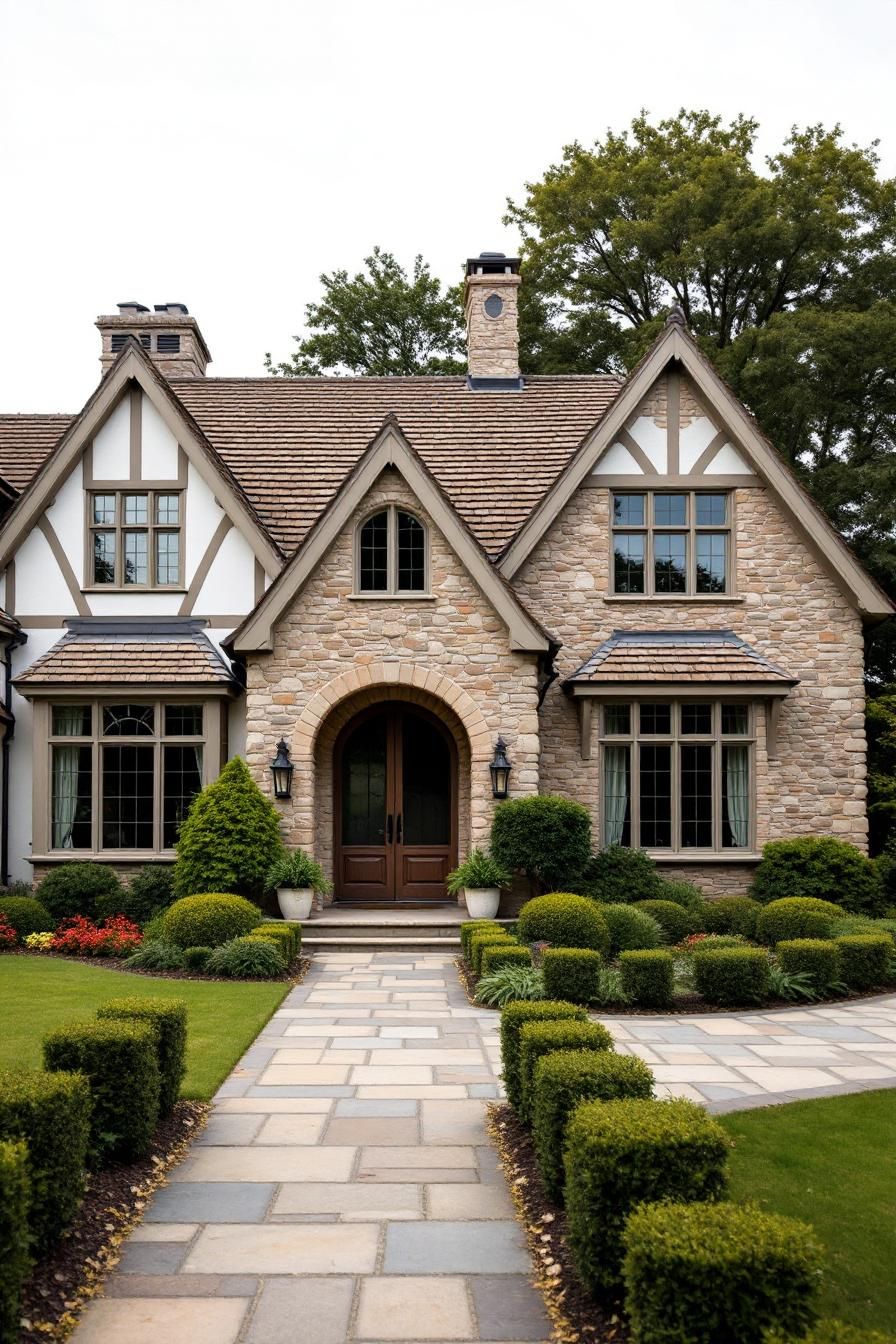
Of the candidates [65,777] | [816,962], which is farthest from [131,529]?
[816,962]

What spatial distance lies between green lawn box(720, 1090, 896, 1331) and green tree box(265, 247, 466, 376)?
3044 centimetres

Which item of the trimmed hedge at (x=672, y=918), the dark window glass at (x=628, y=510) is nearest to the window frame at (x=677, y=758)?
the trimmed hedge at (x=672, y=918)

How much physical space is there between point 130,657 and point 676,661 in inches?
330

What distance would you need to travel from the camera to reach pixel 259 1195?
6.11 meters

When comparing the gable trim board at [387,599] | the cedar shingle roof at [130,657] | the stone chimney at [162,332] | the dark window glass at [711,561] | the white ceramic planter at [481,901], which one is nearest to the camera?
the white ceramic planter at [481,901]

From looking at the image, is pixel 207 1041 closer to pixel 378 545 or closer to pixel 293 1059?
pixel 293 1059

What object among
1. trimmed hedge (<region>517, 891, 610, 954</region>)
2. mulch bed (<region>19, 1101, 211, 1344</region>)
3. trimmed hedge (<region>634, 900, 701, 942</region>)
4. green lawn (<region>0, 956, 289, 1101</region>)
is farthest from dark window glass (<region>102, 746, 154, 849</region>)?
mulch bed (<region>19, 1101, 211, 1344</region>)

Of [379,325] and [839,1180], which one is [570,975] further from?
[379,325]

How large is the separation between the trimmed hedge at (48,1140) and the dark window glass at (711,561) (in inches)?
578

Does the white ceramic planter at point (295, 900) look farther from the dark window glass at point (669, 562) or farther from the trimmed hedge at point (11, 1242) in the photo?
the trimmed hedge at point (11, 1242)

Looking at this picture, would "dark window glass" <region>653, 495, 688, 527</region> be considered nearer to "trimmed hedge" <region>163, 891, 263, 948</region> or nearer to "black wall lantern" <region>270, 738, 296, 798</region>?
"black wall lantern" <region>270, 738, 296, 798</region>

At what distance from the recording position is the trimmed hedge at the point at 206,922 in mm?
13423

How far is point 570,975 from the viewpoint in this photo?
36.1 feet

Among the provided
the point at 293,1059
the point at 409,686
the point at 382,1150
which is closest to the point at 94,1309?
the point at 382,1150
